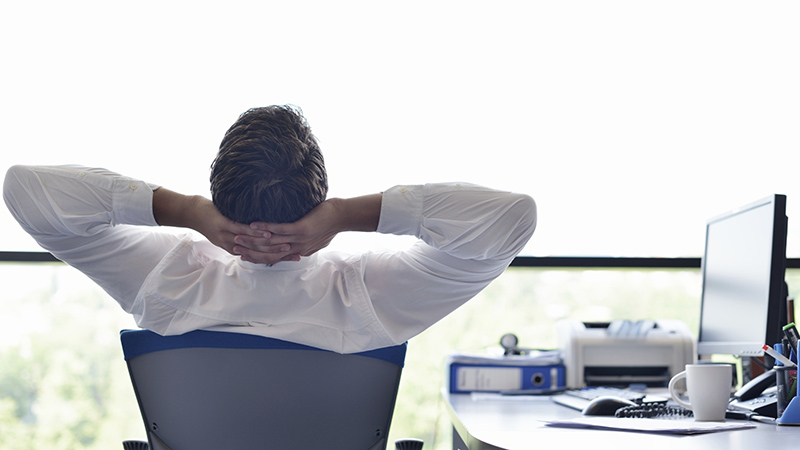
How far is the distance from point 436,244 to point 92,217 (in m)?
0.60

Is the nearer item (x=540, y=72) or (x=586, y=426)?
(x=586, y=426)

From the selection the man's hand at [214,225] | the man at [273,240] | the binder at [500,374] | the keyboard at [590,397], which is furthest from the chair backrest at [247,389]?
the binder at [500,374]

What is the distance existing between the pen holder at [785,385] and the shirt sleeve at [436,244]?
0.66 meters

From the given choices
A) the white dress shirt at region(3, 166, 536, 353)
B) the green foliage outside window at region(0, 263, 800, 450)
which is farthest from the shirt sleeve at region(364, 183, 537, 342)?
the green foliage outside window at region(0, 263, 800, 450)

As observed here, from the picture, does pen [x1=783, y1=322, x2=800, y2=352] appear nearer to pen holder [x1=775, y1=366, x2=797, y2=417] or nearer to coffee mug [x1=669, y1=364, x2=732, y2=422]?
pen holder [x1=775, y1=366, x2=797, y2=417]

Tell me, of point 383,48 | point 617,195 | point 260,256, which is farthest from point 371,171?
point 260,256

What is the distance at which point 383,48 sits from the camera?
2.62 metres

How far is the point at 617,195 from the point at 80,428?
→ 2.41 metres

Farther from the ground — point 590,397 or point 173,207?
point 173,207

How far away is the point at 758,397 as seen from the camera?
1494 mm

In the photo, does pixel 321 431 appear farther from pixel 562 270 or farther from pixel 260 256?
pixel 562 270

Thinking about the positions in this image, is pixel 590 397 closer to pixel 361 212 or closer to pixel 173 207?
pixel 361 212

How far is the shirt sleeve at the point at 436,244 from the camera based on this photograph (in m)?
1.10

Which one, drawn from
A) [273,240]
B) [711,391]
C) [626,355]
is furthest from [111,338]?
[711,391]
